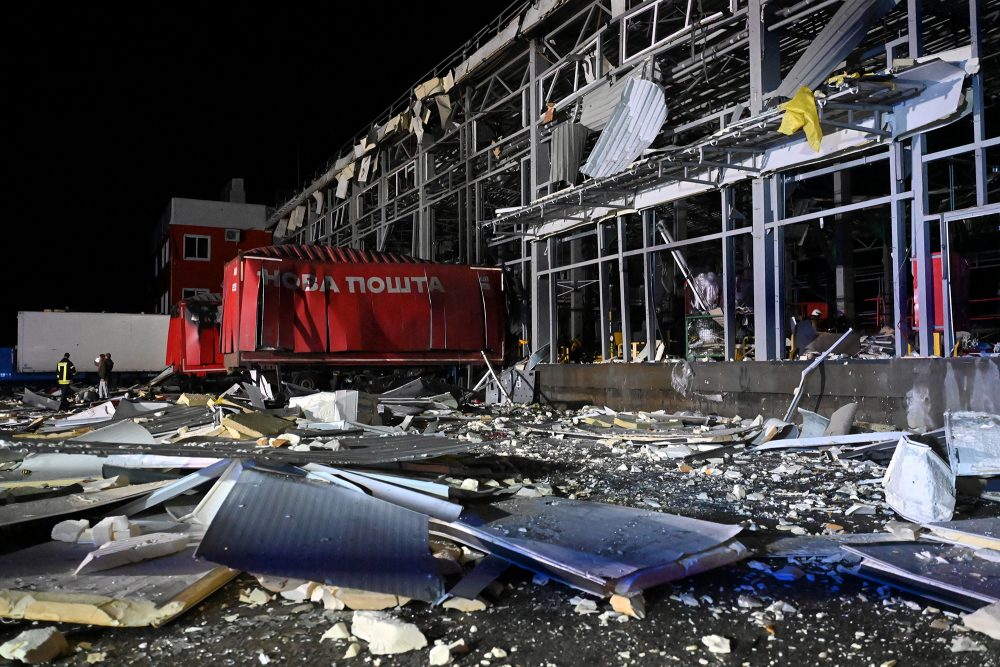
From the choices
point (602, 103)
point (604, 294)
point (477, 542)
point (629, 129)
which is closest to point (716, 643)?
point (477, 542)

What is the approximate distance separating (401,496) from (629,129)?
32.4 ft

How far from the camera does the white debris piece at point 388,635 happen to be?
2662 mm

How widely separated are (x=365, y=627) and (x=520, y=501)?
83.0 inches

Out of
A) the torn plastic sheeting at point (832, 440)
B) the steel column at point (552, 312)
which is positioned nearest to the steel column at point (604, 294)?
the steel column at point (552, 312)

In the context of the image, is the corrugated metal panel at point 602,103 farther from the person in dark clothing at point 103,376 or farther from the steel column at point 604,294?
the person in dark clothing at point 103,376

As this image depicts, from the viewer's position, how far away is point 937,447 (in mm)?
5430

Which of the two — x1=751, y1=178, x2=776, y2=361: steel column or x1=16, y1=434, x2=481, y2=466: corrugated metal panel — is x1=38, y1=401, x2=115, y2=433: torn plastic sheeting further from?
x1=751, y1=178, x2=776, y2=361: steel column

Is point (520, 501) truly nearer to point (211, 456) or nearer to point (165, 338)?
point (211, 456)

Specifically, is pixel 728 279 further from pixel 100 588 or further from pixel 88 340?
pixel 88 340

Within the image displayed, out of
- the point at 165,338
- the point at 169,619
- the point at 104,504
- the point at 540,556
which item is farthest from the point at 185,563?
the point at 165,338

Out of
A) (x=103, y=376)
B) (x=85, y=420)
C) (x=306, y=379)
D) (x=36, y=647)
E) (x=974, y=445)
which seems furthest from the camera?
(x=103, y=376)

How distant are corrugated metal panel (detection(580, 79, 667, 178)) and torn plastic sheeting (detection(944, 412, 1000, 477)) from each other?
Result: 7.81m

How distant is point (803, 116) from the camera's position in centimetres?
870

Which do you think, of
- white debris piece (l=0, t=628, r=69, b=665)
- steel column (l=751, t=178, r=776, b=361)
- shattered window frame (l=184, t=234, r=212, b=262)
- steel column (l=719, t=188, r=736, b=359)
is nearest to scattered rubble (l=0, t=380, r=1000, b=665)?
white debris piece (l=0, t=628, r=69, b=665)
